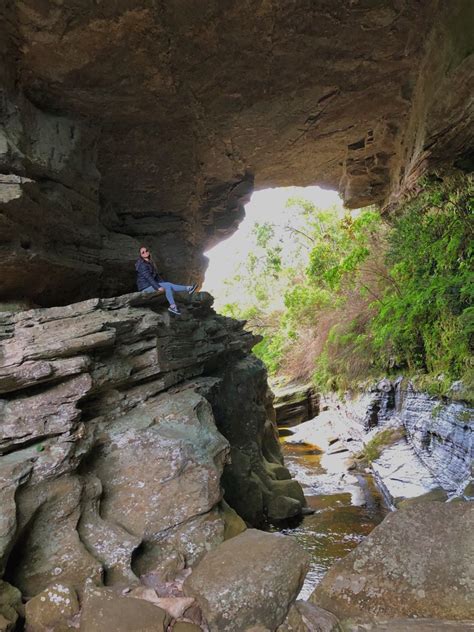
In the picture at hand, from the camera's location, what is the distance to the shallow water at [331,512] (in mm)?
6863

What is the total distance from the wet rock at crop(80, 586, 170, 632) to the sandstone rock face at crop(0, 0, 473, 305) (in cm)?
507

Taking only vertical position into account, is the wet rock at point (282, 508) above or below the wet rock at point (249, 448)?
below

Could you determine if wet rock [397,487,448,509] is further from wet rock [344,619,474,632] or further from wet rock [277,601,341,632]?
wet rock [277,601,341,632]

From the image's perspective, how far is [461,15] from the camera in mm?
6445

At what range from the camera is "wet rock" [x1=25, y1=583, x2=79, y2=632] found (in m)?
3.86

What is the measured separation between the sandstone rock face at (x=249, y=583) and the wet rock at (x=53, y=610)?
1024 millimetres

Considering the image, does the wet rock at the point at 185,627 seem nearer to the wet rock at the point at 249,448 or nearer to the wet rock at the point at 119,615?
the wet rock at the point at 119,615

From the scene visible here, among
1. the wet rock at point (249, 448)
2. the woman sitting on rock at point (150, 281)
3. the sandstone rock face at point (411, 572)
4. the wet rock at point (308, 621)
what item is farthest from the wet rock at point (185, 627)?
the woman sitting on rock at point (150, 281)

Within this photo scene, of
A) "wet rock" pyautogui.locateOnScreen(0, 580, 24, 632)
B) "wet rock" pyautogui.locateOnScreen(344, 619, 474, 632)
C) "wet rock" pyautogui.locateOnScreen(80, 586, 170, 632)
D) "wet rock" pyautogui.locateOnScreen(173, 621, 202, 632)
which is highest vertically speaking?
"wet rock" pyautogui.locateOnScreen(0, 580, 24, 632)

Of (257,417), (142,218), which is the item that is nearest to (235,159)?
(142,218)

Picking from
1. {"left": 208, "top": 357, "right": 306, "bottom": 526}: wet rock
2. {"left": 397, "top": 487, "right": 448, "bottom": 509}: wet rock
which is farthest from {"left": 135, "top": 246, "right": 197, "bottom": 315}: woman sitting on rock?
{"left": 397, "top": 487, "right": 448, "bottom": 509}: wet rock

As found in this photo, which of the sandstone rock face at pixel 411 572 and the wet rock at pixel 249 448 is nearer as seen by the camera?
the sandstone rock face at pixel 411 572

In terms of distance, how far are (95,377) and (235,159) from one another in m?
6.58

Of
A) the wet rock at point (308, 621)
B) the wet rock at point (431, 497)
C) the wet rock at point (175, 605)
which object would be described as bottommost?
the wet rock at point (431, 497)
